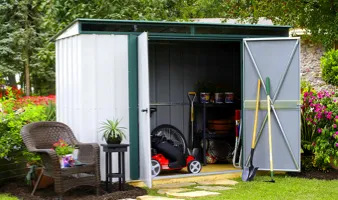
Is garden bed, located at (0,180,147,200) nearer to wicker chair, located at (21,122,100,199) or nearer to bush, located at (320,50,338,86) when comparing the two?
wicker chair, located at (21,122,100,199)

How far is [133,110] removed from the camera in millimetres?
7051

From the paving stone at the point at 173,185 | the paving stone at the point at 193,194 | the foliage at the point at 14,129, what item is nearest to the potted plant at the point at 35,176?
the foliage at the point at 14,129

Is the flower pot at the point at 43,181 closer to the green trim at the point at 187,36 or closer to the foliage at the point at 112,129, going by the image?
the foliage at the point at 112,129

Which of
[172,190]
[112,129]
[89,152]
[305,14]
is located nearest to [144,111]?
[112,129]

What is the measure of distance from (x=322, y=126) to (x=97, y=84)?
3.23 m

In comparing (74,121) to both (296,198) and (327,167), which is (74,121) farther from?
(327,167)

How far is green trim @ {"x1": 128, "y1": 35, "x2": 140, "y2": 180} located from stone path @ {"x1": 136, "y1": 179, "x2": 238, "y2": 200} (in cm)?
38

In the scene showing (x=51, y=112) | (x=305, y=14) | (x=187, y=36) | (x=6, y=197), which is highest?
(x=305, y=14)

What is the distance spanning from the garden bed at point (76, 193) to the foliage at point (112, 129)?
651mm

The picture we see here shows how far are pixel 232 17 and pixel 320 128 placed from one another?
5.81m

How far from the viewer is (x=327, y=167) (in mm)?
7789

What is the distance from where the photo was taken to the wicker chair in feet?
19.9

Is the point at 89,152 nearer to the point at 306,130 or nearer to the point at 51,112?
the point at 51,112

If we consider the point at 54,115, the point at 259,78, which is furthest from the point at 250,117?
the point at 54,115
